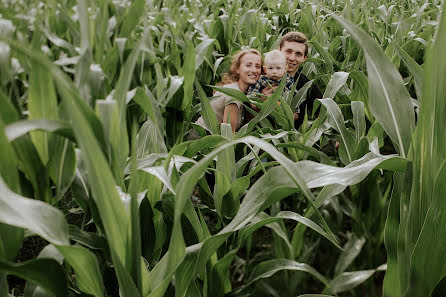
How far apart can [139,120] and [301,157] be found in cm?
41

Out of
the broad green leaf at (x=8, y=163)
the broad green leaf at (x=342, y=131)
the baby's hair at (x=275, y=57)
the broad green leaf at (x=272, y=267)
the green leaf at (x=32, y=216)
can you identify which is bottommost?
the broad green leaf at (x=272, y=267)

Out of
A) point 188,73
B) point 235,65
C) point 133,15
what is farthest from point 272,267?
point 235,65

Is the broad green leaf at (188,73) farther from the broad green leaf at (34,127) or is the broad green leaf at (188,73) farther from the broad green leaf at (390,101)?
the broad green leaf at (34,127)

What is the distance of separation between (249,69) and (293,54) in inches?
9.8

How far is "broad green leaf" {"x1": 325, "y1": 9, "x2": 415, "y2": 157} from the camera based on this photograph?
2.10 ft

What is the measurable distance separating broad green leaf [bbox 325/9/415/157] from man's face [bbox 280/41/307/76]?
107cm

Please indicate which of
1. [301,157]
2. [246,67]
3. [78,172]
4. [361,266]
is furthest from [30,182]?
[246,67]

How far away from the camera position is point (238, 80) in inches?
64.6

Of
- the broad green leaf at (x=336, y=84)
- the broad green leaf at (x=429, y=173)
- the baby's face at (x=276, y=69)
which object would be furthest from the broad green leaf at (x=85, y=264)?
the baby's face at (x=276, y=69)

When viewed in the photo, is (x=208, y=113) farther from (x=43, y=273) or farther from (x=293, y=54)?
(x=293, y=54)

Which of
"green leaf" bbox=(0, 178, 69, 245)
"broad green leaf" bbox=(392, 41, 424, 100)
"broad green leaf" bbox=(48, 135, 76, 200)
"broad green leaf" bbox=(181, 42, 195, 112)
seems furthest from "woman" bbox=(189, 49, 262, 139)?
"green leaf" bbox=(0, 178, 69, 245)

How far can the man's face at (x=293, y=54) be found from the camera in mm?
1730

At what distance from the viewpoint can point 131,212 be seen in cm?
48

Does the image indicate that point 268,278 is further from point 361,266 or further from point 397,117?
point 397,117
